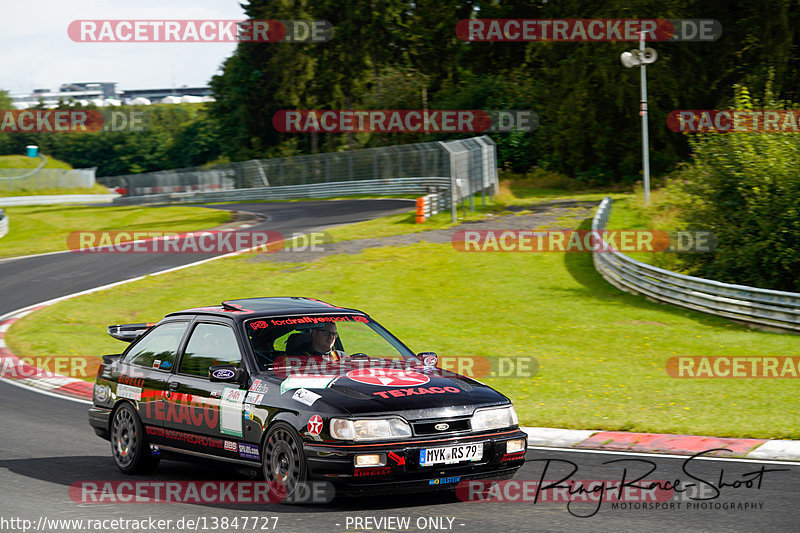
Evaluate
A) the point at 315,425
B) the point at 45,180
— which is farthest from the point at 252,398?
the point at 45,180

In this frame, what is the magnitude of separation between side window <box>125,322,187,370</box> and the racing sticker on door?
0.99 m

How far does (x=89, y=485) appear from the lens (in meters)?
7.33

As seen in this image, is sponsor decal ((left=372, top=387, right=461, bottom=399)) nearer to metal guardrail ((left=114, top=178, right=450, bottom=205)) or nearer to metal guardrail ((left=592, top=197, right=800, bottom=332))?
metal guardrail ((left=592, top=197, right=800, bottom=332))

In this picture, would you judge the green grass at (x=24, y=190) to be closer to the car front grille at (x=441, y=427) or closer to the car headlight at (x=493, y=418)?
the car headlight at (x=493, y=418)

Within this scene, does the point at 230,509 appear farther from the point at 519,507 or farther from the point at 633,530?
the point at 633,530

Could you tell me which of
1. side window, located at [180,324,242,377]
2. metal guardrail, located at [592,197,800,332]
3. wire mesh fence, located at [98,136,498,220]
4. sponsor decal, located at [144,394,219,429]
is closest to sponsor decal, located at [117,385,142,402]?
sponsor decal, located at [144,394,219,429]

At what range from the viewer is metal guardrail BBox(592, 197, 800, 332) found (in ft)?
57.1

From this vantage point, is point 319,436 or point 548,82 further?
point 548,82

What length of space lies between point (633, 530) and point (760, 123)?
1891cm

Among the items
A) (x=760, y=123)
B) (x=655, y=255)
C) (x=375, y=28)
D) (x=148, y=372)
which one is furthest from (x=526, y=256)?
(x=375, y=28)

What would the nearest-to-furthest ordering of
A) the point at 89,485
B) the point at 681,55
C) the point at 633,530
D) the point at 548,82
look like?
the point at 633,530, the point at 89,485, the point at 681,55, the point at 548,82

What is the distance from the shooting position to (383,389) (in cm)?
639

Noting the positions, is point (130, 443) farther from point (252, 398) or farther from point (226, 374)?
point (252, 398)

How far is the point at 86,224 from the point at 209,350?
37.8m
